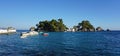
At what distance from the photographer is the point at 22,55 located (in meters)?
37.8

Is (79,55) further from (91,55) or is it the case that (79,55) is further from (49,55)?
(49,55)

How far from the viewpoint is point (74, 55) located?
127 ft

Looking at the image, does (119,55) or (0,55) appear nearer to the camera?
(0,55)

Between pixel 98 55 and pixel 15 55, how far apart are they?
15640 millimetres

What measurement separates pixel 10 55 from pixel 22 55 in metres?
2.17

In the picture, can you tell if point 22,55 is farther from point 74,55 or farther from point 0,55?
point 74,55

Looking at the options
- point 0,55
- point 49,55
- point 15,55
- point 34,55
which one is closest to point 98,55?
point 49,55

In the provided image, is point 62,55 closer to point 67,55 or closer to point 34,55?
point 67,55

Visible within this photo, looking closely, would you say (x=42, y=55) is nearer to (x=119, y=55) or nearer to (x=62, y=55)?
(x=62, y=55)

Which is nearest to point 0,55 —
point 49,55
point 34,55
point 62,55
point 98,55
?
point 34,55

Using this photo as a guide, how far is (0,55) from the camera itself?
37.1 meters

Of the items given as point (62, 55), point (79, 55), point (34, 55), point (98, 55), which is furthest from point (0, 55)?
point (98, 55)

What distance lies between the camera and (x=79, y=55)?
3862 centimetres

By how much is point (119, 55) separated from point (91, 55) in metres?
5.98
